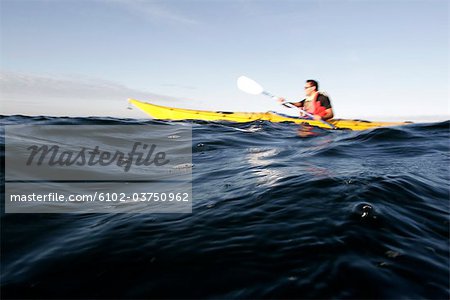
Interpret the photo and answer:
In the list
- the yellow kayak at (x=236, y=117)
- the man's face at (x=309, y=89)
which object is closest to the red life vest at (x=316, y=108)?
the man's face at (x=309, y=89)

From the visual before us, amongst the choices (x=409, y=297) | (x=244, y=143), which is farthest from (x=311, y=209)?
(x=244, y=143)

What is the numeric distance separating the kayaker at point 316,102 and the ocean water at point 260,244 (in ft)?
28.0

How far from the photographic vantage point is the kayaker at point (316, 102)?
1295 cm

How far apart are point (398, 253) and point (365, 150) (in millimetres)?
4868

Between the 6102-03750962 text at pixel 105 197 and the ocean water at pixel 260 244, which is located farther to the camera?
the 6102-03750962 text at pixel 105 197

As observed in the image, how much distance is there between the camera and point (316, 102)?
13.1 meters

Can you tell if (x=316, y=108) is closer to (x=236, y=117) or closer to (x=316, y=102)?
(x=316, y=102)

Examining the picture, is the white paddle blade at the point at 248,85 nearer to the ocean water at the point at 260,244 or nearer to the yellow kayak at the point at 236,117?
the yellow kayak at the point at 236,117

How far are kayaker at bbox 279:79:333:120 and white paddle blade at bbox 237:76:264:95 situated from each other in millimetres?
1492

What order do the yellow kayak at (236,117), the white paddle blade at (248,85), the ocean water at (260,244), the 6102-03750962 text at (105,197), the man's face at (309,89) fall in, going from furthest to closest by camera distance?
the white paddle blade at (248,85) → the man's face at (309,89) → the yellow kayak at (236,117) → the 6102-03750962 text at (105,197) → the ocean water at (260,244)

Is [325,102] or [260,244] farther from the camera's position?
[325,102]

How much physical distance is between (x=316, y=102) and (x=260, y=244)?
11.5 meters

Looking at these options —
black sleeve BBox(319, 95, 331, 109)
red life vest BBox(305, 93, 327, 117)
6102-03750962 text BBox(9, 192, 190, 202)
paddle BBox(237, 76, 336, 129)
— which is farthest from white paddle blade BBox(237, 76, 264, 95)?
6102-03750962 text BBox(9, 192, 190, 202)

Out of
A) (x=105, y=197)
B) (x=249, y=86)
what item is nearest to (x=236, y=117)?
(x=249, y=86)
